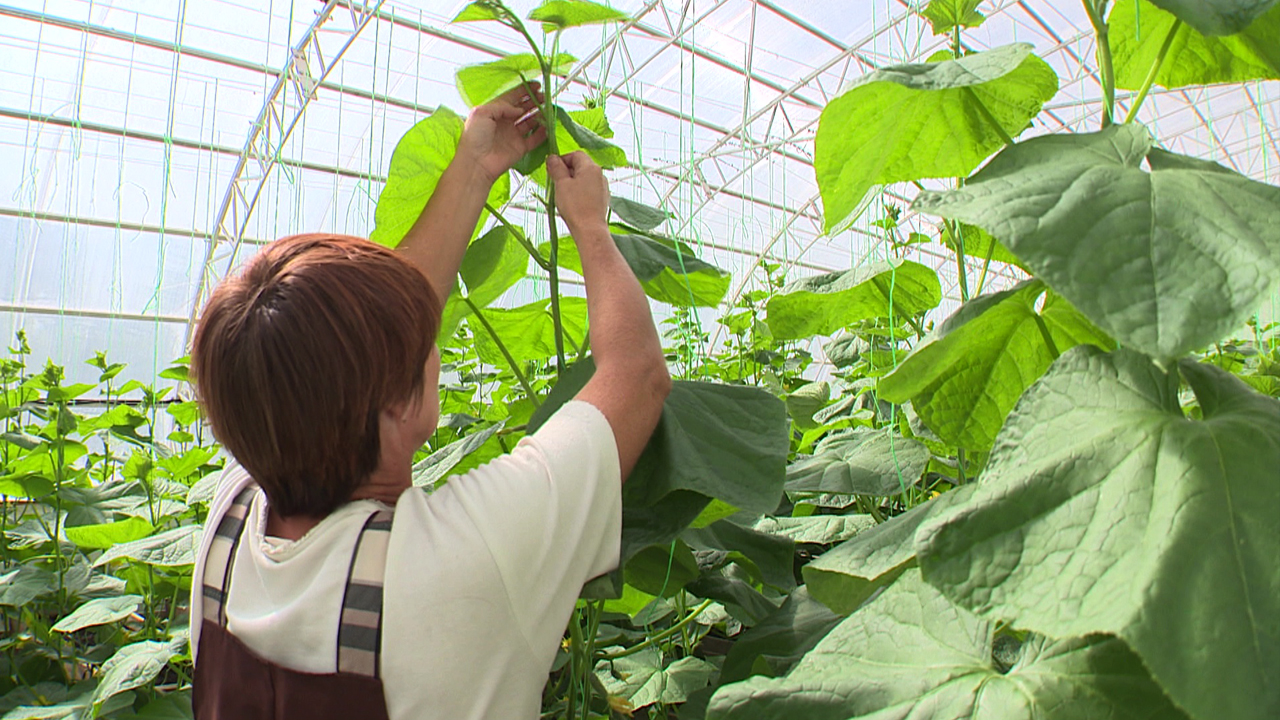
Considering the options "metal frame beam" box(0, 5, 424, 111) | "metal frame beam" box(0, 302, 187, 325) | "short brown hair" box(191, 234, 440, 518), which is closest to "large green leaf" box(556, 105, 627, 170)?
"short brown hair" box(191, 234, 440, 518)

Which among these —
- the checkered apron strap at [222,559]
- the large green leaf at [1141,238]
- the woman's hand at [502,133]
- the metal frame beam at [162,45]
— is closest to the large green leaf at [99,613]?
the checkered apron strap at [222,559]

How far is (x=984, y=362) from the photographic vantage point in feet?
2.55

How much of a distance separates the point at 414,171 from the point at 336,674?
563 millimetres

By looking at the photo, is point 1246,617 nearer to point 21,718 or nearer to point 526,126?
point 526,126

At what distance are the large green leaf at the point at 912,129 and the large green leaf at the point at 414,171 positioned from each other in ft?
1.55

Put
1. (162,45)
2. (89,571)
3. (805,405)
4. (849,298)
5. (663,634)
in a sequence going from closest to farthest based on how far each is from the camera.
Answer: (849,298) < (663,634) < (805,405) < (89,571) < (162,45)

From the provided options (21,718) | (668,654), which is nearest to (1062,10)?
(668,654)

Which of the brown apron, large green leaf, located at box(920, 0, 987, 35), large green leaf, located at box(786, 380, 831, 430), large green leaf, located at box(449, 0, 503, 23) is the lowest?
the brown apron

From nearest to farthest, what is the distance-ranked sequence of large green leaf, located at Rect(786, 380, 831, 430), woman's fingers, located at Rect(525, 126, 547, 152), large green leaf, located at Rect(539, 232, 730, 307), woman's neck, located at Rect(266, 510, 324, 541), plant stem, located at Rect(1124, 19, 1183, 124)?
plant stem, located at Rect(1124, 19, 1183, 124)
woman's neck, located at Rect(266, 510, 324, 541)
large green leaf, located at Rect(539, 232, 730, 307)
woman's fingers, located at Rect(525, 126, 547, 152)
large green leaf, located at Rect(786, 380, 831, 430)

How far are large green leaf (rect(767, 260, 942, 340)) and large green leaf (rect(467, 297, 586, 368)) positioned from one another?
0.99ft

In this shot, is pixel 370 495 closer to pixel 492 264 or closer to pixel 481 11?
pixel 492 264

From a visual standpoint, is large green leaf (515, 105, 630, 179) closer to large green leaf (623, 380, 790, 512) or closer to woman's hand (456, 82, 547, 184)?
woman's hand (456, 82, 547, 184)

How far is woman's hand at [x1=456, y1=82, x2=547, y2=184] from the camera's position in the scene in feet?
3.40

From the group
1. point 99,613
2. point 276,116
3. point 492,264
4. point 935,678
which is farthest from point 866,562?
point 276,116
